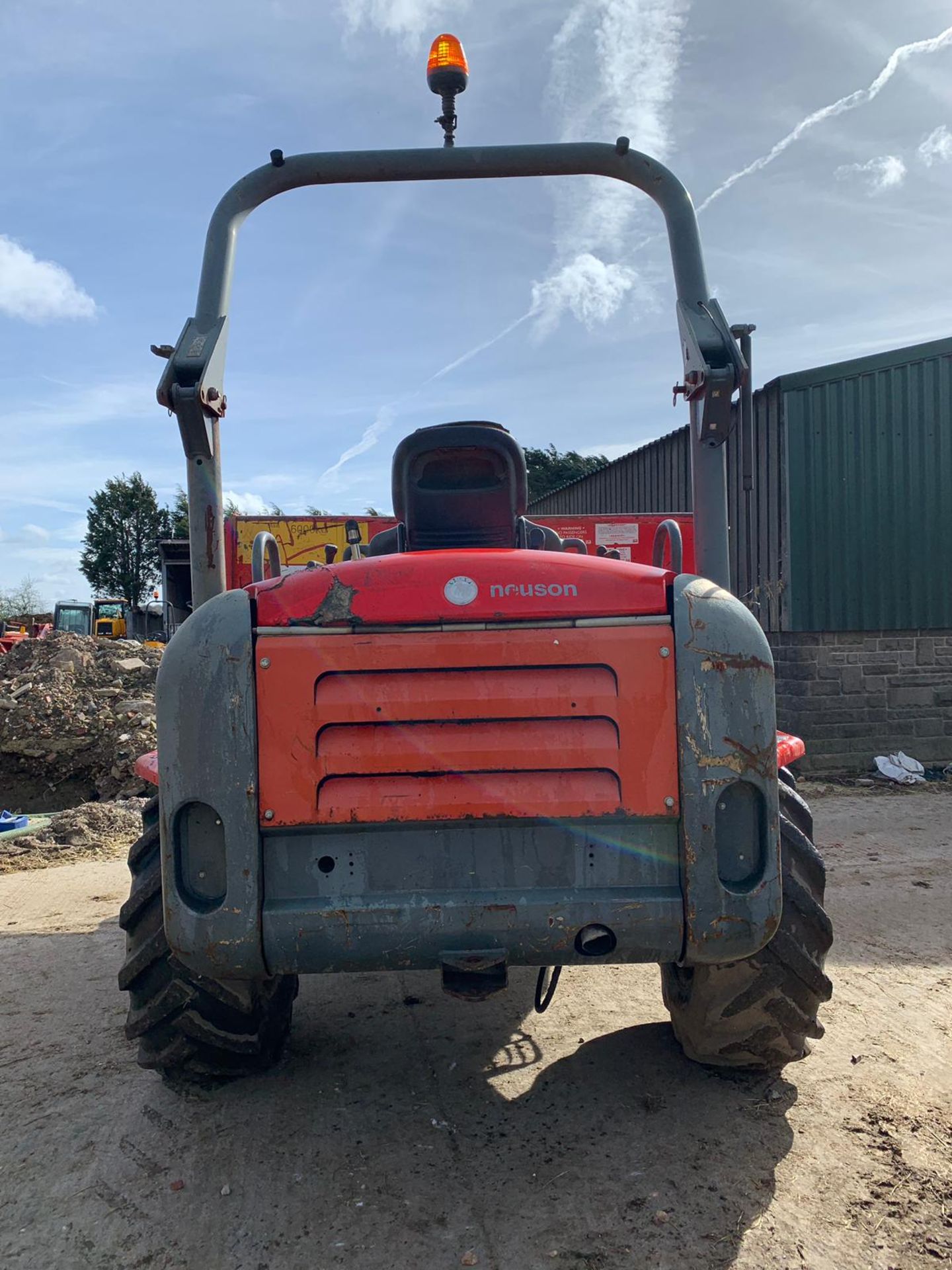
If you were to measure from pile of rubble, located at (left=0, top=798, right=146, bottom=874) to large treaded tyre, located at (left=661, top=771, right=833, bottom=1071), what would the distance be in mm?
5604

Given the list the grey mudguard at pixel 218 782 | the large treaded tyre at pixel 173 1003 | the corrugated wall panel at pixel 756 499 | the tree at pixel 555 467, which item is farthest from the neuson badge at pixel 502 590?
the tree at pixel 555 467

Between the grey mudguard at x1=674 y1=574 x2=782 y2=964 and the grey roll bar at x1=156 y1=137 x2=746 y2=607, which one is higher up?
the grey roll bar at x1=156 y1=137 x2=746 y2=607

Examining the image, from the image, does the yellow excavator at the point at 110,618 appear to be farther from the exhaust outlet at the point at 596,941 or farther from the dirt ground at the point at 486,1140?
the exhaust outlet at the point at 596,941

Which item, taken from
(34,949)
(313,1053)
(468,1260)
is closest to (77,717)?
(34,949)

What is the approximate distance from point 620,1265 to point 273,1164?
3.64 feet

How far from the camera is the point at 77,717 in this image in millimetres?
11234

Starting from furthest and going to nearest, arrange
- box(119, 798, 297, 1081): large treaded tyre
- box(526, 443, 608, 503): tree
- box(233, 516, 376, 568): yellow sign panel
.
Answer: box(526, 443, 608, 503): tree → box(233, 516, 376, 568): yellow sign panel → box(119, 798, 297, 1081): large treaded tyre

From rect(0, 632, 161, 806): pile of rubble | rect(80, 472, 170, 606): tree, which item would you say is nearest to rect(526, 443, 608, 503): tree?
rect(80, 472, 170, 606): tree

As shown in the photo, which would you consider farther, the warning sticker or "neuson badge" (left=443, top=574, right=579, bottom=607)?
the warning sticker

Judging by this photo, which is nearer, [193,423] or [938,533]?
[193,423]

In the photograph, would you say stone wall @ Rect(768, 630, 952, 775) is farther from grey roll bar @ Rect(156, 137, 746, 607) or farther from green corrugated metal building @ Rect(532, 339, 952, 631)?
grey roll bar @ Rect(156, 137, 746, 607)

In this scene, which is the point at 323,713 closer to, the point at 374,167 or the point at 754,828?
the point at 754,828

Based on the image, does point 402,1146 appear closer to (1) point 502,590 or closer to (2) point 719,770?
(2) point 719,770

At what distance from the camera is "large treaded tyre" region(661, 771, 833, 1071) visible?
2.96 m
